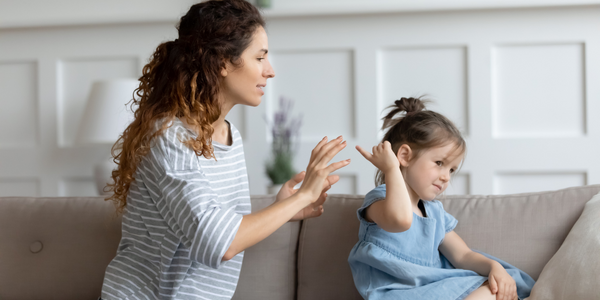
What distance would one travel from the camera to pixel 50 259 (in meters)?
1.54

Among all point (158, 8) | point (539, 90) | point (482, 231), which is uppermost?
point (158, 8)

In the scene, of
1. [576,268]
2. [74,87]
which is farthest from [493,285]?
Answer: [74,87]

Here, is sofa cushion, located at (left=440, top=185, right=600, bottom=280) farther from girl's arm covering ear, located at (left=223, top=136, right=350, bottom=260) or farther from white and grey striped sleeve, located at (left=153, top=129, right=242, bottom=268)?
white and grey striped sleeve, located at (left=153, top=129, right=242, bottom=268)

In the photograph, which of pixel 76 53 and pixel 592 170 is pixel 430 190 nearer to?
pixel 592 170

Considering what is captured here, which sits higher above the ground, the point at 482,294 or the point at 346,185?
the point at 346,185

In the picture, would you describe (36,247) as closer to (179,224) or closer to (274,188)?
(179,224)

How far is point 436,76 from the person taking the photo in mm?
2467

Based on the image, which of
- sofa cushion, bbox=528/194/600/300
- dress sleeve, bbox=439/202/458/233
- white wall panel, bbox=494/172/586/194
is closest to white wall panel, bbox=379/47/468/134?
white wall panel, bbox=494/172/586/194

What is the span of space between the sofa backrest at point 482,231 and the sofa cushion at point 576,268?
0.11 metres

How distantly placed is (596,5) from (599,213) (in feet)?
5.13

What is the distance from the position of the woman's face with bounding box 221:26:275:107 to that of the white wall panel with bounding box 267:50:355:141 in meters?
1.35

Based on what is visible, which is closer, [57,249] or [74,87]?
[57,249]

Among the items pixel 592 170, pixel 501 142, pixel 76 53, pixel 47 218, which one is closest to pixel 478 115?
pixel 501 142

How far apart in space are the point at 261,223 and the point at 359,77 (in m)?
1.64
